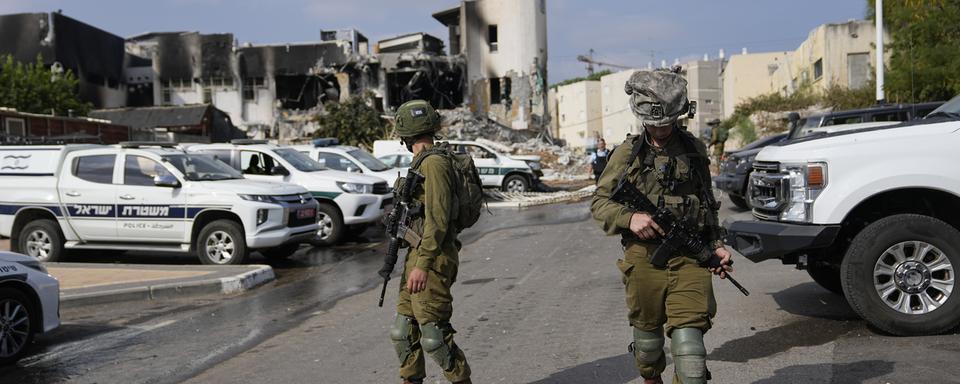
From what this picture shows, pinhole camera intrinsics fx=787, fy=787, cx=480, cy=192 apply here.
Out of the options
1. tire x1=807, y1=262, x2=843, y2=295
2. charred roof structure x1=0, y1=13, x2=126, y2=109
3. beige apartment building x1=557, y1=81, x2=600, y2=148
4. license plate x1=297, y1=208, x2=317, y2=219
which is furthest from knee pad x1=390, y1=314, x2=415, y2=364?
beige apartment building x1=557, y1=81, x2=600, y2=148

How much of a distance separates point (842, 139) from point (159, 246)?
29.3 feet

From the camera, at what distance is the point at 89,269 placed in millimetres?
10430

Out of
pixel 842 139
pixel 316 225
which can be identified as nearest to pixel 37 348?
pixel 316 225

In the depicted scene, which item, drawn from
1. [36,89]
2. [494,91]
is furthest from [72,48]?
[494,91]

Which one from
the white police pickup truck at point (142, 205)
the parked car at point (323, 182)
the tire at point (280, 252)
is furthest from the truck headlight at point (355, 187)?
the tire at point (280, 252)

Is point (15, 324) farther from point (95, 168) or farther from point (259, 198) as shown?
point (95, 168)

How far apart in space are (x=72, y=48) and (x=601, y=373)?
4663 centimetres

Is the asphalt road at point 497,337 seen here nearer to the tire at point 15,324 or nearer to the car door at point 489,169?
the tire at point 15,324

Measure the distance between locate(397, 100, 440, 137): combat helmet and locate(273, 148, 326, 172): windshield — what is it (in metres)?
10.0

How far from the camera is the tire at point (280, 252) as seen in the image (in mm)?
11672

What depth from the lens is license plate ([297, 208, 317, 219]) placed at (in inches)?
444

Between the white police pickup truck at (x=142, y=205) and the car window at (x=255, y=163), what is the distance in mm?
2491

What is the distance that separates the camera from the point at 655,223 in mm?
3648

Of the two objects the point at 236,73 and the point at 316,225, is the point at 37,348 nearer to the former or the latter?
the point at 316,225
